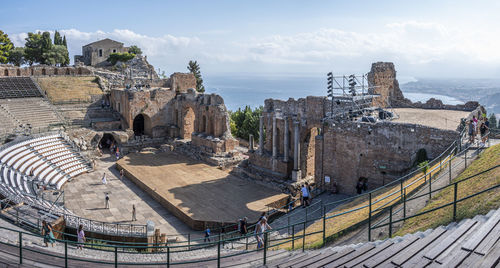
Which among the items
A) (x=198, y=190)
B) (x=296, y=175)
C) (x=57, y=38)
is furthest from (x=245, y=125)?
(x=57, y=38)

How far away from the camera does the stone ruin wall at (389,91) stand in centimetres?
2828

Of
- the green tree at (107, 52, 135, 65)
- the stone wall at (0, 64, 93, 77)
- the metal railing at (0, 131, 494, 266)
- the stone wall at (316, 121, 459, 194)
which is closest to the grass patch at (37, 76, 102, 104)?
the stone wall at (0, 64, 93, 77)

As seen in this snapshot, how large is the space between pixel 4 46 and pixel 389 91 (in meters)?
62.2

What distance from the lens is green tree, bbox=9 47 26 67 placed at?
64.7 meters

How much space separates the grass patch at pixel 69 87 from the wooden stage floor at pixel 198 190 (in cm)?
1615

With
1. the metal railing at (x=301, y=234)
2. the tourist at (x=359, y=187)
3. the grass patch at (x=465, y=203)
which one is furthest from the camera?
the tourist at (x=359, y=187)

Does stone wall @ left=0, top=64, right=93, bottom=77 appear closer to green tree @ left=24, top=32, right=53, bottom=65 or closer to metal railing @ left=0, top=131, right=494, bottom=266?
green tree @ left=24, top=32, right=53, bottom=65

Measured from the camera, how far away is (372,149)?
A: 22.1 m

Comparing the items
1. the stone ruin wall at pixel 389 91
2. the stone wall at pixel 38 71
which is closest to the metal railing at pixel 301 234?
the stone ruin wall at pixel 389 91

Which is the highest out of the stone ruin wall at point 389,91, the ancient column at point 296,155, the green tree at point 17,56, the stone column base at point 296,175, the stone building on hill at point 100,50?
the stone building on hill at point 100,50

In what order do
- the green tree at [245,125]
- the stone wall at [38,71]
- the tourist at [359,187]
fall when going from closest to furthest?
the tourist at [359,187] < the green tree at [245,125] < the stone wall at [38,71]

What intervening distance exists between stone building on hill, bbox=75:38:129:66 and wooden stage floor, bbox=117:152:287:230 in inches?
1873

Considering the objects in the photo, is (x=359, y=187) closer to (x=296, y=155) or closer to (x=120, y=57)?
(x=296, y=155)

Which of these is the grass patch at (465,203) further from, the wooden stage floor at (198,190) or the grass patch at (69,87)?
the grass patch at (69,87)
